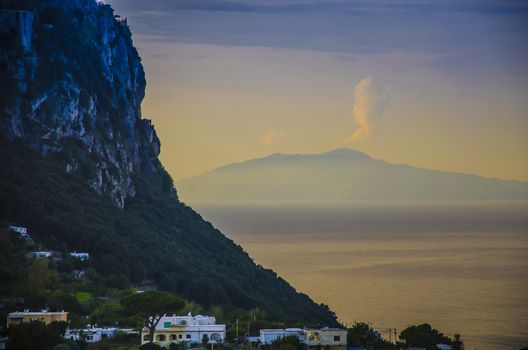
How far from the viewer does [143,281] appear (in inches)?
3622

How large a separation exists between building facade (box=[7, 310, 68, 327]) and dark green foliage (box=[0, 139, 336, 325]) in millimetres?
15720

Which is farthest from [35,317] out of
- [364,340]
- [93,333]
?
[364,340]

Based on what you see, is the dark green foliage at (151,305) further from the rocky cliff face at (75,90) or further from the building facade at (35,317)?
the rocky cliff face at (75,90)

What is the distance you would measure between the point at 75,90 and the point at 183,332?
4345 cm

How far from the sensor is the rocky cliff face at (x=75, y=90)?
338 feet

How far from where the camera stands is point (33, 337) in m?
59.0

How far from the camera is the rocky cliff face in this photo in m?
103

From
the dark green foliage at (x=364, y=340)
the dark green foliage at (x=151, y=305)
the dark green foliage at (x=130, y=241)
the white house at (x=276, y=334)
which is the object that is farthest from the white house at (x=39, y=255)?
the dark green foliage at (x=364, y=340)

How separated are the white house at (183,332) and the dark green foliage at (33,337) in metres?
6.90

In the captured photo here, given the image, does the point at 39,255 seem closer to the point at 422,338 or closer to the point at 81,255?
the point at 81,255

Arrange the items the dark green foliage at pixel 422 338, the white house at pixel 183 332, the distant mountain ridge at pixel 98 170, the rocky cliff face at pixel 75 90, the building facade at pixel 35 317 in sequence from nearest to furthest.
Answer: the white house at pixel 183 332
the building facade at pixel 35 317
the dark green foliage at pixel 422 338
the distant mountain ridge at pixel 98 170
the rocky cliff face at pixel 75 90

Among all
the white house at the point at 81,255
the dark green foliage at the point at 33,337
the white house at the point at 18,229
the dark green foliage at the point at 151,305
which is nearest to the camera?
the dark green foliage at the point at 33,337

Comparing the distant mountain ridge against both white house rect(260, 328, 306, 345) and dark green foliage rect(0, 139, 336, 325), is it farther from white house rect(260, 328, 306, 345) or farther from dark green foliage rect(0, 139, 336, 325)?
white house rect(260, 328, 306, 345)

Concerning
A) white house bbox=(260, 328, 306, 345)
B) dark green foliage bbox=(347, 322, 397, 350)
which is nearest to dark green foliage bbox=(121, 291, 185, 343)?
white house bbox=(260, 328, 306, 345)
